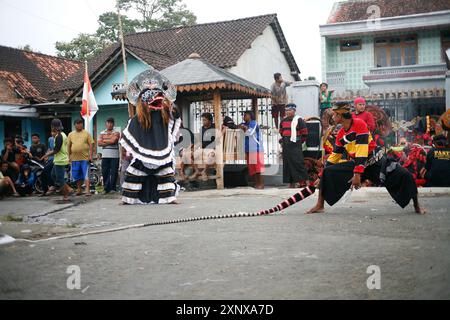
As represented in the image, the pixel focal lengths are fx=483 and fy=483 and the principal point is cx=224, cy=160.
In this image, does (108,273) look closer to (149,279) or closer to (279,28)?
(149,279)

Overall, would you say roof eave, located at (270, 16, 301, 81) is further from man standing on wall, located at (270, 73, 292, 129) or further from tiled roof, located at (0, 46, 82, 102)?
man standing on wall, located at (270, 73, 292, 129)

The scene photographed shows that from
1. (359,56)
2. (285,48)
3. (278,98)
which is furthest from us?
(285,48)

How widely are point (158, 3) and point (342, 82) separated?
18659 mm

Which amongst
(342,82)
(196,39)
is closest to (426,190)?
(342,82)

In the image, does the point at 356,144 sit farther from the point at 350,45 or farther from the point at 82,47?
the point at 82,47

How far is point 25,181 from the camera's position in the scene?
41.6 feet

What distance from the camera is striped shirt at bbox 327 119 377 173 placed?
20.7 ft

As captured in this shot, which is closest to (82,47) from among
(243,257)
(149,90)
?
(149,90)

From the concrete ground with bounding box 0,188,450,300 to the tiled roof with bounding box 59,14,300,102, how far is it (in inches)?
599

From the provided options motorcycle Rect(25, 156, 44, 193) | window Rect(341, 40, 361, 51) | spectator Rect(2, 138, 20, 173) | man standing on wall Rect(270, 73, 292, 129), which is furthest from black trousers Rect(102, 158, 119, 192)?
window Rect(341, 40, 361, 51)

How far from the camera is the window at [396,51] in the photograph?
24531mm

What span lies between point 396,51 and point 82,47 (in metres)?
23.0

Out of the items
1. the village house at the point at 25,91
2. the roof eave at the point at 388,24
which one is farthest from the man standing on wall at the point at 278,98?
the village house at the point at 25,91

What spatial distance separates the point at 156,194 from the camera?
8.73 m
